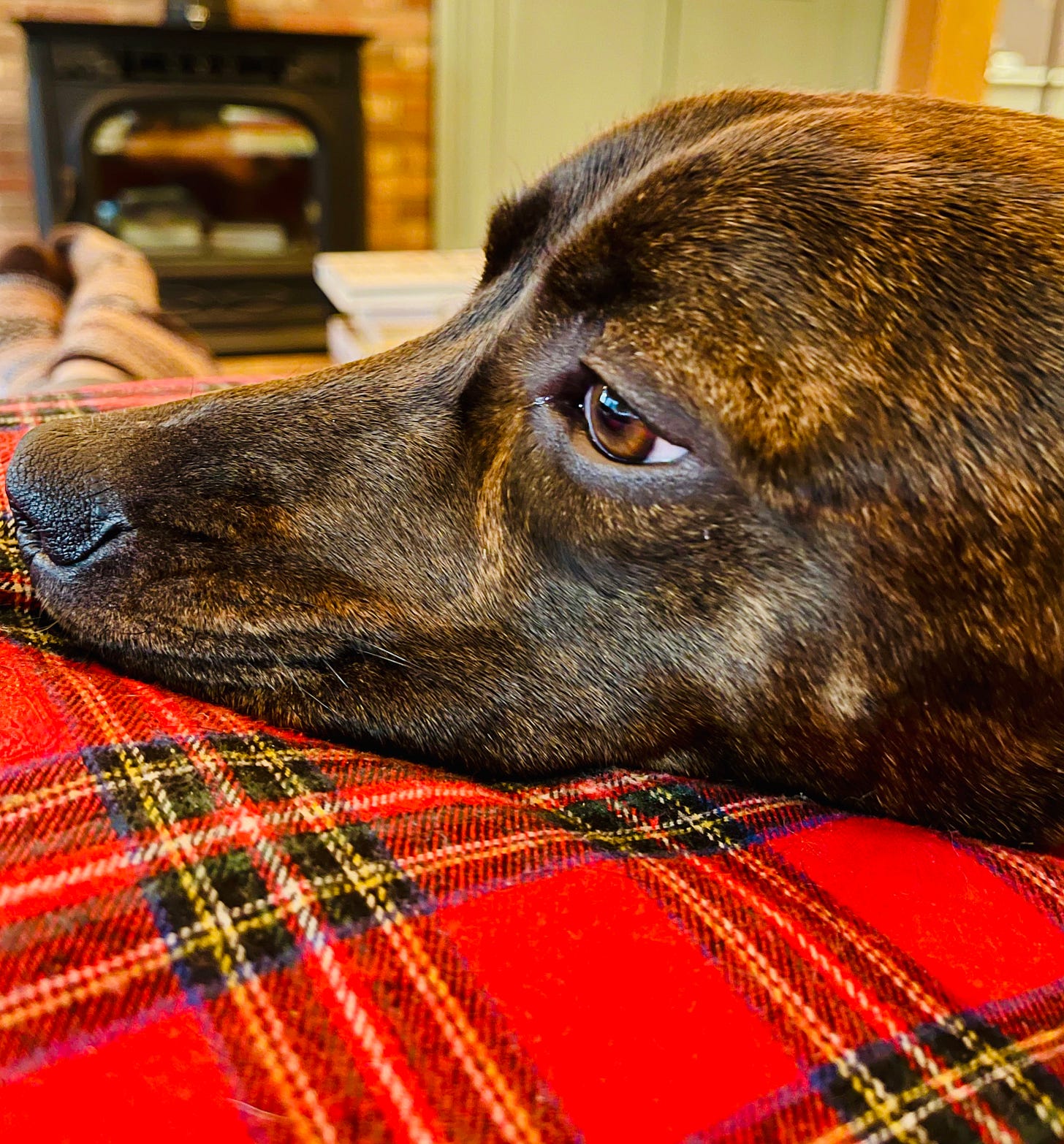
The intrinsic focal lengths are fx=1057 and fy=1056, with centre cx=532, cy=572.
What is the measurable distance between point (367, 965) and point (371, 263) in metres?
4.41

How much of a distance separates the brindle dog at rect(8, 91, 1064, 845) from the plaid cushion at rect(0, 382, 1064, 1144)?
179 mm

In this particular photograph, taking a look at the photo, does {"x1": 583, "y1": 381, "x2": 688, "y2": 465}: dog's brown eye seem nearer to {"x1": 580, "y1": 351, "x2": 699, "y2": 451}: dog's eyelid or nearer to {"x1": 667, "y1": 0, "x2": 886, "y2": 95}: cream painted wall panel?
{"x1": 580, "y1": 351, "x2": 699, "y2": 451}: dog's eyelid

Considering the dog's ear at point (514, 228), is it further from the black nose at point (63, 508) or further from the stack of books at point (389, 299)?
the stack of books at point (389, 299)

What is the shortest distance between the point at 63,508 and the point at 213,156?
5.82 metres

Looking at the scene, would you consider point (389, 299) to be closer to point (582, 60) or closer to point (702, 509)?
point (702, 509)

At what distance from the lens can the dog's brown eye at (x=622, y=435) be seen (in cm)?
108

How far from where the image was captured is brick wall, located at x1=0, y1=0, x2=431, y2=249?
5.92 metres

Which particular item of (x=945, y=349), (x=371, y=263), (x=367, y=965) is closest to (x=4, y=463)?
(x=367, y=965)

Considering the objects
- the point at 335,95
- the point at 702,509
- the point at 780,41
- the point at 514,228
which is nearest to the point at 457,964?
the point at 702,509

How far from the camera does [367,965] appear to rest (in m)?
0.64

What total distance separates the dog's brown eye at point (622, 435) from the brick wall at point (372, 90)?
229 inches

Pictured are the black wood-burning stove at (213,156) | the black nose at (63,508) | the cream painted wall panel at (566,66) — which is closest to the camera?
the black nose at (63,508)

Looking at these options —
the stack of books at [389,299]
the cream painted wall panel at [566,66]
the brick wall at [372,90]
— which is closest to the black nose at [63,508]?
the stack of books at [389,299]

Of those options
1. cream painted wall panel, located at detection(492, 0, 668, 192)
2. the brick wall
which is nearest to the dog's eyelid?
cream painted wall panel, located at detection(492, 0, 668, 192)
